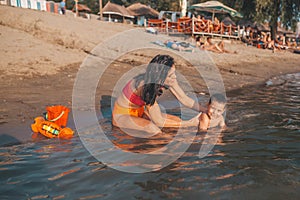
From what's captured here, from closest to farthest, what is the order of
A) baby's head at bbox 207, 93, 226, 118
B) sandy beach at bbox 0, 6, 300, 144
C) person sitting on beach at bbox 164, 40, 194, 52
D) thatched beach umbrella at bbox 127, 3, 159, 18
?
baby's head at bbox 207, 93, 226, 118
sandy beach at bbox 0, 6, 300, 144
person sitting on beach at bbox 164, 40, 194, 52
thatched beach umbrella at bbox 127, 3, 159, 18

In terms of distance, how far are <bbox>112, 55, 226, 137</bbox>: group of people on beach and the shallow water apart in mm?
309

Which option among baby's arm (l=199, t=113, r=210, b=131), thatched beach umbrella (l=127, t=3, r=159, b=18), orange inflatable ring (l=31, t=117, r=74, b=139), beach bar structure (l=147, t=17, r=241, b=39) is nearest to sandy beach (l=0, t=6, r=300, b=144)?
orange inflatable ring (l=31, t=117, r=74, b=139)

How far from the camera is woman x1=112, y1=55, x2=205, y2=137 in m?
3.78

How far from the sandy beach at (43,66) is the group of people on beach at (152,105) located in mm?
1439

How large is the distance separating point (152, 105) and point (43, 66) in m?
4.12

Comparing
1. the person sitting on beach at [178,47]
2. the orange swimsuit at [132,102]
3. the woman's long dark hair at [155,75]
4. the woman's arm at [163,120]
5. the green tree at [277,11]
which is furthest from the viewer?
the green tree at [277,11]

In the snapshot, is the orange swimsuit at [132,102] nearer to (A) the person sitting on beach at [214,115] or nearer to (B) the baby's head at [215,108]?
(A) the person sitting on beach at [214,115]

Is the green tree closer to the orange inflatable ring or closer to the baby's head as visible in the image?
the baby's head

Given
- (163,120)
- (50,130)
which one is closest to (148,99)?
(163,120)

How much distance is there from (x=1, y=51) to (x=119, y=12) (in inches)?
1078

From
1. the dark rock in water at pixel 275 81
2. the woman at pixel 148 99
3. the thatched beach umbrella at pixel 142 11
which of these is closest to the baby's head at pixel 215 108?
the woman at pixel 148 99

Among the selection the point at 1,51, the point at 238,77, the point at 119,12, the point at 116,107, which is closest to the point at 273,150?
the point at 116,107

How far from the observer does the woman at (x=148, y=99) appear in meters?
3.78

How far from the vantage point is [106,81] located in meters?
6.80
